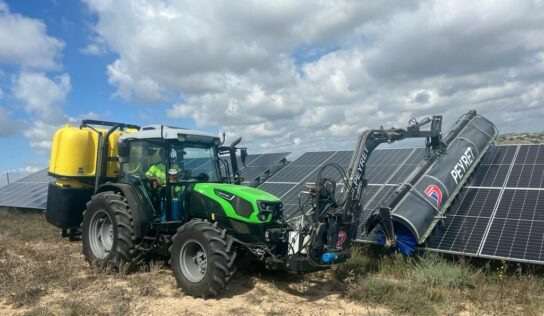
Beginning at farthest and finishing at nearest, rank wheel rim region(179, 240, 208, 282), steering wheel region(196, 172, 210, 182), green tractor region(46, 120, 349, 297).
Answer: steering wheel region(196, 172, 210, 182) → wheel rim region(179, 240, 208, 282) → green tractor region(46, 120, 349, 297)

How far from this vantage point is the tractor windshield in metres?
7.95

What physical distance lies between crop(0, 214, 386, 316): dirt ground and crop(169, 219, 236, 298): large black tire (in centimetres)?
27

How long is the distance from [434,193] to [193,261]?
224 inches

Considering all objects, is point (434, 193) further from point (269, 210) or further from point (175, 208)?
point (175, 208)

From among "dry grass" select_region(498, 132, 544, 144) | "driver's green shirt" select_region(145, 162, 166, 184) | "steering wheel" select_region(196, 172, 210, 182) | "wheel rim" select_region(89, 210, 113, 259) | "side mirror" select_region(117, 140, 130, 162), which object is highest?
"dry grass" select_region(498, 132, 544, 144)

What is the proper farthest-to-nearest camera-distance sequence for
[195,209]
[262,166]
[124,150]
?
[262,166] < [124,150] < [195,209]

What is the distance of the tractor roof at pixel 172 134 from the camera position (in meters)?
7.85

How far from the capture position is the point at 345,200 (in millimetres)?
7664

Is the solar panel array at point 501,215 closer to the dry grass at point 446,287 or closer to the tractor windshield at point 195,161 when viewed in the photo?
the dry grass at point 446,287

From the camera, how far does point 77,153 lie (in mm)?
9969

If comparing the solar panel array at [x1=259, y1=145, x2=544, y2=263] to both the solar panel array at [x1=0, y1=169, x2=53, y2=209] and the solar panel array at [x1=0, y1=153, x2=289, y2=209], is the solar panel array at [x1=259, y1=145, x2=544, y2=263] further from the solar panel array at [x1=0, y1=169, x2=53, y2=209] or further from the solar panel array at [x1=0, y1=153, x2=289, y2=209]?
the solar panel array at [x1=0, y1=169, x2=53, y2=209]

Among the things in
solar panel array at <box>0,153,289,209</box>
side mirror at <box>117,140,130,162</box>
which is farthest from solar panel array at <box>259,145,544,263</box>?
side mirror at <box>117,140,130,162</box>

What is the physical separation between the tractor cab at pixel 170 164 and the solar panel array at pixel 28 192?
32.2 ft

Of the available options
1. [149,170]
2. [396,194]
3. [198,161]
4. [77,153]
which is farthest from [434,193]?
[77,153]
